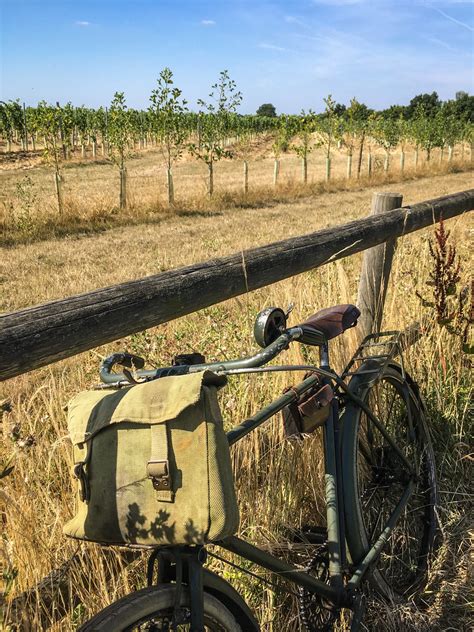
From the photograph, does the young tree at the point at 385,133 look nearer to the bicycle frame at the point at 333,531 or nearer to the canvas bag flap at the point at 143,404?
the bicycle frame at the point at 333,531

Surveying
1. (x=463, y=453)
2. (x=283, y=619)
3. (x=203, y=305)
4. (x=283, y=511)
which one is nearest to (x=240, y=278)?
(x=203, y=305)

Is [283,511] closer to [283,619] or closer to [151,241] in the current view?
[283,619]

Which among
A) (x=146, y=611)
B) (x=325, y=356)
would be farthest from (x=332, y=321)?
(x=146, y=611)

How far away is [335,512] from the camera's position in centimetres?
185

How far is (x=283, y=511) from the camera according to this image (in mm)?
2295

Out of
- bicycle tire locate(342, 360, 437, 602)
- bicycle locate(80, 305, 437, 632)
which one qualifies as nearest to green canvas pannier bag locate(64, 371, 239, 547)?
bicycle locate(80, 305, 437, 632)

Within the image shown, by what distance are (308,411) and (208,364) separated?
42 cm

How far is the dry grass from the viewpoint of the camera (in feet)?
44.0

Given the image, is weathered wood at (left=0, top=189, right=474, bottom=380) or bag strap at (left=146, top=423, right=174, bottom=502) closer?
bag strap at (left=146, top=423, right=174, bottom=502)

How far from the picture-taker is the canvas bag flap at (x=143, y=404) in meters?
1.22

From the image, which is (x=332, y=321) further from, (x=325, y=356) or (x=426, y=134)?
(x=426, y=134)

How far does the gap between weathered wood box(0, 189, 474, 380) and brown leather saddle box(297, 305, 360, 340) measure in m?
0.35

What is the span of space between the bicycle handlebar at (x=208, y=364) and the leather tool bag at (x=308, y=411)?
19cm

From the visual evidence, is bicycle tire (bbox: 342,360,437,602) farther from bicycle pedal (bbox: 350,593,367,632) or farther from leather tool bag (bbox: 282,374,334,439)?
leather tool bag (bbox: 282,374,334,439)
